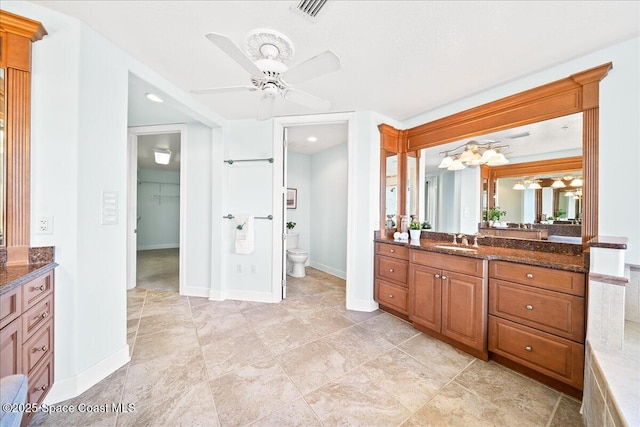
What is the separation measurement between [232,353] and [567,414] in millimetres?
2340

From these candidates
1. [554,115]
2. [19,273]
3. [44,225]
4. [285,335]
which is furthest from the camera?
[285,335]

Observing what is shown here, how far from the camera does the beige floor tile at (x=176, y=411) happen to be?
1385mm

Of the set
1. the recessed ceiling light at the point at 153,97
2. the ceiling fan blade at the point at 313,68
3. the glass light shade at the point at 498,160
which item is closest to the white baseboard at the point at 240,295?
the recessed ceiling light at the point at 153,97

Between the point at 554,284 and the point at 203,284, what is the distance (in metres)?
3.74

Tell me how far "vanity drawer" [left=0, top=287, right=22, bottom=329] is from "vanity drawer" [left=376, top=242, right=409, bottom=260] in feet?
9.24

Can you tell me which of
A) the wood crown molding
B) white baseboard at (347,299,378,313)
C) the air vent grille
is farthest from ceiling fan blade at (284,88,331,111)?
white baseboard at (347,299,378,313)

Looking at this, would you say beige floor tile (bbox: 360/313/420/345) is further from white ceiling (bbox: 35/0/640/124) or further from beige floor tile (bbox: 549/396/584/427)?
white ceiling (bbox: 35/0/640/124)

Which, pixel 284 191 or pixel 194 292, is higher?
pixel 284 191

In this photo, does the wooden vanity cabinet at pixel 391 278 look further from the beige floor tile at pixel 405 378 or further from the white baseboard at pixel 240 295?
the white baseboard at pixel 240 295

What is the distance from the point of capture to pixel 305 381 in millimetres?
1723

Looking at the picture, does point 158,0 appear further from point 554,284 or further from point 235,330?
point 554,284

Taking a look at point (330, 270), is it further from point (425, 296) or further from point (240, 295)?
point (425, 296)

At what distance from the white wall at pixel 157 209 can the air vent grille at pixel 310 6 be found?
295 inches

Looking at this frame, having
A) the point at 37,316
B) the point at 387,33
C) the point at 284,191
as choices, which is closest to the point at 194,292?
the point at 284,191
